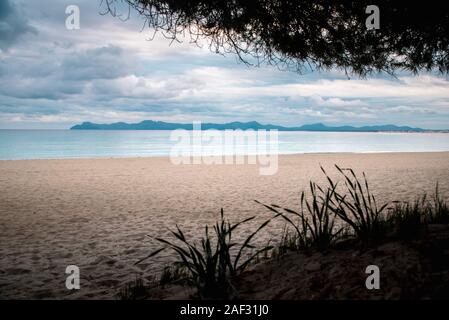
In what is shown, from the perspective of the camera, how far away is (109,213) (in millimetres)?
9320

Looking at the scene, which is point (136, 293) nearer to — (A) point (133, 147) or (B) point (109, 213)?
(B) point (109, 213)

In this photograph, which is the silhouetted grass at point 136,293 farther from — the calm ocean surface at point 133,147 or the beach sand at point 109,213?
the calm ocean surface at point 133,147

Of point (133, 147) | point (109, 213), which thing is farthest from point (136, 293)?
point (133, 147)

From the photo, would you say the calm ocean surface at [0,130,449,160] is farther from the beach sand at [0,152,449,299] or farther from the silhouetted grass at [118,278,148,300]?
the silhouetted grass at [118,278,148,300]

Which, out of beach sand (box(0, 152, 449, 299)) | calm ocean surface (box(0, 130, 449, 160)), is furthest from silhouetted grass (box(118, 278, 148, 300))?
calm ocean surface (box(0, 130, 449, 160))

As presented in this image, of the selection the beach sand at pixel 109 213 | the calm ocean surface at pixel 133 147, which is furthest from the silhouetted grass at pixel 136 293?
the calm ocean surface at pixel 133 147

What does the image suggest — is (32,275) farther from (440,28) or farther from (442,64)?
(442,64)

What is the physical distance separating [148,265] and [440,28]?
4.53 m

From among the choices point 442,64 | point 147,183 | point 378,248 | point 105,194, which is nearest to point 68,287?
point 378,248

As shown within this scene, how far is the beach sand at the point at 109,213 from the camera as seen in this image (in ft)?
16.1

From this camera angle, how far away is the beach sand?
16.1ft

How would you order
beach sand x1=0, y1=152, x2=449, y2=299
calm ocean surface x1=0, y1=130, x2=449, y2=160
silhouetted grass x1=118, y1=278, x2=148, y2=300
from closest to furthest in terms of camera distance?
silhouetted grass x1=118, y1=278, x2=148, y2=300, beach sand x1=0, y1=152, x2=449, y2=299, calm ocean surface x1=0, y1=130, x2=449, y2=160
